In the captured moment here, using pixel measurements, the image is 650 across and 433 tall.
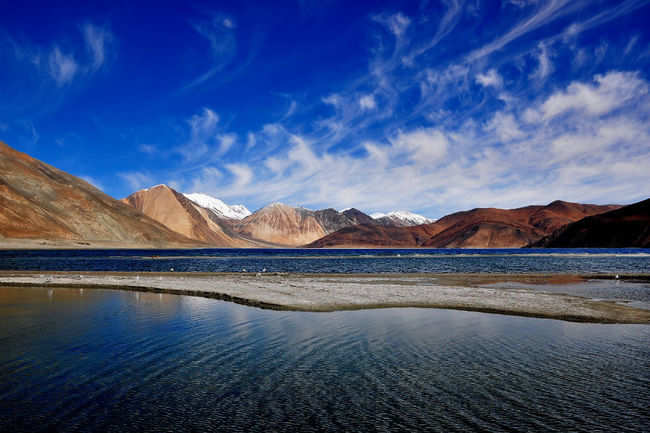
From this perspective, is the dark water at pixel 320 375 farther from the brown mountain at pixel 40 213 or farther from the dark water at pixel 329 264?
the brown mountain at pixel 40 213

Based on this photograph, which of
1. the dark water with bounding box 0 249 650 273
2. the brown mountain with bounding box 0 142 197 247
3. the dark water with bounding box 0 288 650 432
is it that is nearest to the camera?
the dark water with bounding box 0 288 650 432

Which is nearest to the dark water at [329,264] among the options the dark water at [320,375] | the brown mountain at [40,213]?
the dark water at [320,375]

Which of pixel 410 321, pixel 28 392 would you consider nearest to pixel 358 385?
pixel 28 392

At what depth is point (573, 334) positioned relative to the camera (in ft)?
56.1

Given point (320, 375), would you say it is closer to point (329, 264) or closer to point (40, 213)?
point (329, 264)

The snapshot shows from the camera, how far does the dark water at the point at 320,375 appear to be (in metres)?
8.62

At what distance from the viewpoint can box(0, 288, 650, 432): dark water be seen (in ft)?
28.3

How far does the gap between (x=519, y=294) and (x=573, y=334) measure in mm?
14301

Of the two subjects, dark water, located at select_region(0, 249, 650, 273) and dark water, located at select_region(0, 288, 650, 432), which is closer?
dark water, located at select_region(0, 288, 650, 432)

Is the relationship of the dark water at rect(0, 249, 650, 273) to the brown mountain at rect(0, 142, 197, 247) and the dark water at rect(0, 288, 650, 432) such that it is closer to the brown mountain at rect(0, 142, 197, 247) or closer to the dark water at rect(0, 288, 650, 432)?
the dark water at rect(0, 288, 650, 432)

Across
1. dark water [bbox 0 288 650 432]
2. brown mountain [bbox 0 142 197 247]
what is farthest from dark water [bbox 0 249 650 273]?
brown mountain [bbox 0 142 197 247]

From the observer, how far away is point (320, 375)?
11570mm

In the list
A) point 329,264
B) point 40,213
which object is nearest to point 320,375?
point 329,264

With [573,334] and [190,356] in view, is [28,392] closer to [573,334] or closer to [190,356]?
[190,356]
